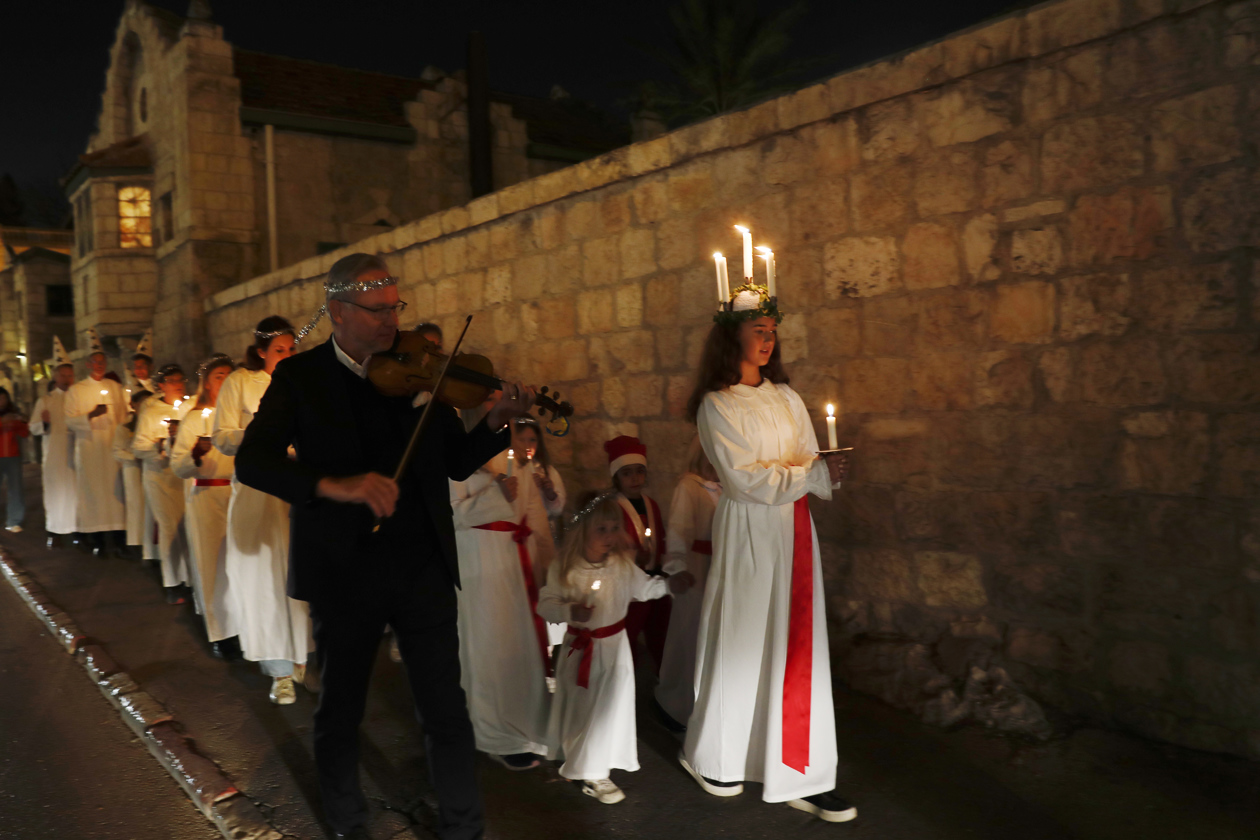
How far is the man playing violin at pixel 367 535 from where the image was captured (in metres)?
3.10

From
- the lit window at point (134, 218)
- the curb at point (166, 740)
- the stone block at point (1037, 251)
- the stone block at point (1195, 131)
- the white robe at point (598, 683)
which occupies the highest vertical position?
the lit window at point (134, 218)

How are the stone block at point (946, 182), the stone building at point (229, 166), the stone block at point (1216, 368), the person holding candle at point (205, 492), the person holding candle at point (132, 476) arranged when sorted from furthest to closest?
1. the stone building at point (229, 166)
2. the person holding candle at point (132, 476)
3. the person holding candle at point (205, 492)
4. the stone block at point (946, 182)
5. the stone block at point (1216, 368)

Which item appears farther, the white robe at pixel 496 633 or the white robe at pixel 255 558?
the white robe at pixel 255 558

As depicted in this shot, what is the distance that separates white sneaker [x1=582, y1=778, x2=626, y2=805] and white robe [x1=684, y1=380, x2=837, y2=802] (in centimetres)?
33

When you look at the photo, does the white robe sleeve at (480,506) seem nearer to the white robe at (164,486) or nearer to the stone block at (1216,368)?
the stone block at (1216,368)

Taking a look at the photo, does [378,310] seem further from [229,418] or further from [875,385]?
[875,385]

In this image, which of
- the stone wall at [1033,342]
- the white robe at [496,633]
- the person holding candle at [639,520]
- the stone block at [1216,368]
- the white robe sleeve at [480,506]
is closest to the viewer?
the stone block at [1216,368]

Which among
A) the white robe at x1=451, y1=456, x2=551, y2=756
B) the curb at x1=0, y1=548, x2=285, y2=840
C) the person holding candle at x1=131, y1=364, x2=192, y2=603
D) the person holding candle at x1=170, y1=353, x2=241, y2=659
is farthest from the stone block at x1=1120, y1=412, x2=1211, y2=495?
the person holding candle at x1=131, y1=364, x2=192, y2=603

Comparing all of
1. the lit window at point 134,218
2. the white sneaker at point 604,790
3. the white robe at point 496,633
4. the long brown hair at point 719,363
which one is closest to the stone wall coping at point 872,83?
the long brown hair at point 719,363

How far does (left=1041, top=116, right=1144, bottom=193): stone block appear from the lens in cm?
395

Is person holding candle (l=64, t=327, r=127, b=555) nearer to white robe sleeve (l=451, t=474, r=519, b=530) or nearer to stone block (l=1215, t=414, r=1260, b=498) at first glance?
white robe sleeve (l=451, t=474, r=519, b=530)

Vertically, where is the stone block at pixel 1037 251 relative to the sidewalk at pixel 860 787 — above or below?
above

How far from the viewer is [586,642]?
3.93 m

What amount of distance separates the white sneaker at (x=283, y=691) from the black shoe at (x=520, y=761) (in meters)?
1.52
